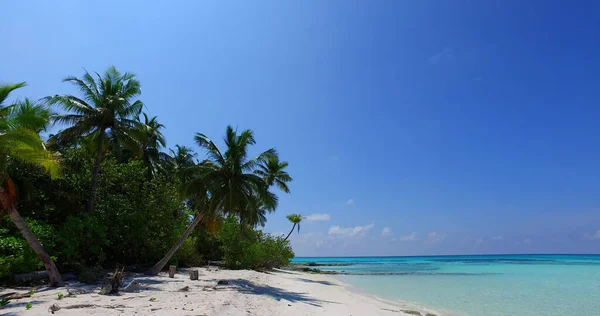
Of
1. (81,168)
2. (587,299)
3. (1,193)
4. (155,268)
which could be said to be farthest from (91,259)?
(587,299)

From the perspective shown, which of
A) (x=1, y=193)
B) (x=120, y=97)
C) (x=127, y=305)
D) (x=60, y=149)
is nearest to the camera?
(x=127, y=305)

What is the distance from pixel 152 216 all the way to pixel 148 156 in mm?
9978

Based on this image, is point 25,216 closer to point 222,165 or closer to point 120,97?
point 120,97

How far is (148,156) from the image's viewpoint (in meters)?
26.4

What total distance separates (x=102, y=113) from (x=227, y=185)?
23.2ft

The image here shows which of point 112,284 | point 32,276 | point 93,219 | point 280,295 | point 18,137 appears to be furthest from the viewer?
point 93,219

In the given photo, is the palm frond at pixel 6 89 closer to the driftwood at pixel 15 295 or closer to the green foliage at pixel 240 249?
the driftwood at pixel 15 295

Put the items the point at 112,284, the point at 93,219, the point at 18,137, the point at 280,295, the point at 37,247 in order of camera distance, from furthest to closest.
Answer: the point at 93,219
the point at 280,295
the point at 37,247
the point at 112,284
the point at 18,137

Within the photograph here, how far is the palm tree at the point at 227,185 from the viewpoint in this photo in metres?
16.4

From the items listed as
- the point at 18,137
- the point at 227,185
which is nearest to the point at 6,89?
the point at 18,137

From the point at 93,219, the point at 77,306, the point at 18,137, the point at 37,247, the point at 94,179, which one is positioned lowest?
the point at 77,306

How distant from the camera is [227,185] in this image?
648 inches

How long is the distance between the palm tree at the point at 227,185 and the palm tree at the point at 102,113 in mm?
3985

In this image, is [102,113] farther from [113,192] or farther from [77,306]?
[77,306]
